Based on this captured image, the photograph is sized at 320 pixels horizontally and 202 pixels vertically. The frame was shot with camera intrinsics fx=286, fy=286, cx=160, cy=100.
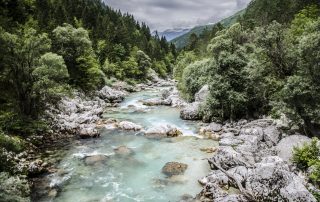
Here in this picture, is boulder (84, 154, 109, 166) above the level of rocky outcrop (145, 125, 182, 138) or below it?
below

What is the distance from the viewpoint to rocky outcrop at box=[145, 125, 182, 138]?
3491cm

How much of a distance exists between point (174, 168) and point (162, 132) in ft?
36.5

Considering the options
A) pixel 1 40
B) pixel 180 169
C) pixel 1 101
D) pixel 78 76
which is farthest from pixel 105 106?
pixel 180 169

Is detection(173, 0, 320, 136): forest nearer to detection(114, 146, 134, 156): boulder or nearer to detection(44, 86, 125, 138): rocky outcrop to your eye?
detection(114, 146, 134, 156): boulder

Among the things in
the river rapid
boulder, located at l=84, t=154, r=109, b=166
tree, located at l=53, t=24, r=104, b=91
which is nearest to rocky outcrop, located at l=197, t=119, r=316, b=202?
the river rapid

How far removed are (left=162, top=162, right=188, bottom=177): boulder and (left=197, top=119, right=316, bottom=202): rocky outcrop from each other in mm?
2418

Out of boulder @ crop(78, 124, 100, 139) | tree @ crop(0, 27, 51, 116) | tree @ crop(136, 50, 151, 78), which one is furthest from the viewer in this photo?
tree @ crop(136, 50, 151, 78)

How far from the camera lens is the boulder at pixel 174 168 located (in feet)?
78.0

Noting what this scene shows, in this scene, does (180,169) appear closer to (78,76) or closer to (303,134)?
(303,134)

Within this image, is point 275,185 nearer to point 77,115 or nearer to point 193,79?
point 77,115

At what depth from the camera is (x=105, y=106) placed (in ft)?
175

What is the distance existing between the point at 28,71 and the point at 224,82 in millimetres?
23418

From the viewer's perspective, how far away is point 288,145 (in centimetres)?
2378

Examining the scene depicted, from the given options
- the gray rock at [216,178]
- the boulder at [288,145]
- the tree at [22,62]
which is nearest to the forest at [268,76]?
the boulder at [288,145]
